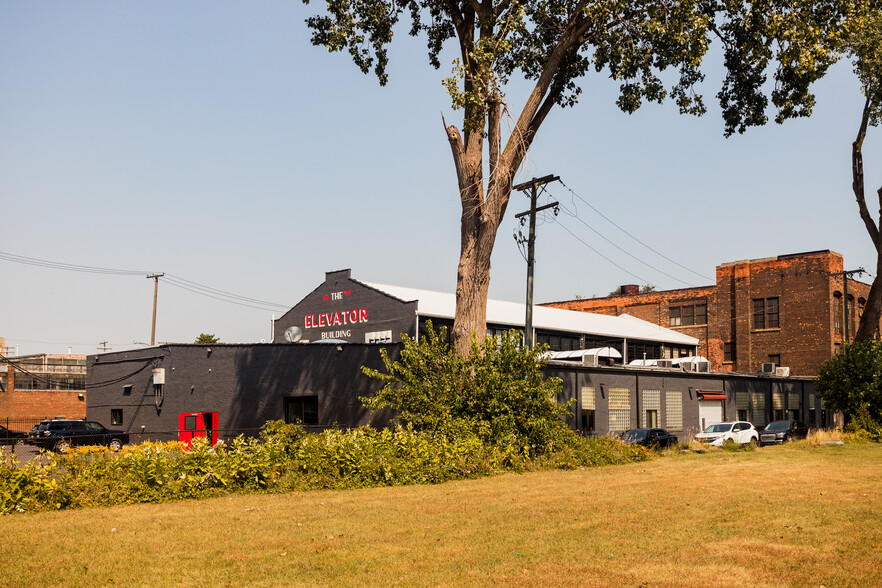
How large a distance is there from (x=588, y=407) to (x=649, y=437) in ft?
12.8

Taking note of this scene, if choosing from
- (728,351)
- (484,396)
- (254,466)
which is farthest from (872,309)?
(728,351)

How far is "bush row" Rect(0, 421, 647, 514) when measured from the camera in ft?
46.5

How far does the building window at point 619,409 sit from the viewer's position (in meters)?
39.1

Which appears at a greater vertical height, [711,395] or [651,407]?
[711,395]

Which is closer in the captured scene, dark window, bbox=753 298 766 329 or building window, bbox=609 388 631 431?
building window, bbox=609 388 631 431

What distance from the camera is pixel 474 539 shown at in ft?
34.7

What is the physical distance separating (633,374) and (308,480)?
2682cm

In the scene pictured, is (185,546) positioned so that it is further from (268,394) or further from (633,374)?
(633,374)

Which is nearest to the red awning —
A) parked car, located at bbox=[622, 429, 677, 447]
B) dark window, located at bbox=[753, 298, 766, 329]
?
parked car, located at bbox=[622, 429, 677, 447]

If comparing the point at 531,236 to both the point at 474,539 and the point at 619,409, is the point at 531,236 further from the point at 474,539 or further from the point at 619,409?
the point at 474,539

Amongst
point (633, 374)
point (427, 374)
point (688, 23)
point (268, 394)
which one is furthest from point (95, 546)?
point (633, 374)

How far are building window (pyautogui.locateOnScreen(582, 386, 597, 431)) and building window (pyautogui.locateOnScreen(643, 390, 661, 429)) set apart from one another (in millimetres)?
4609

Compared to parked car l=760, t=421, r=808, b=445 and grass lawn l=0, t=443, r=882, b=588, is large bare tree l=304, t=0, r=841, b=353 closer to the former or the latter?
grass lawn l=0, t=443, r=882, b=588

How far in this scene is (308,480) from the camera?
667 inches
